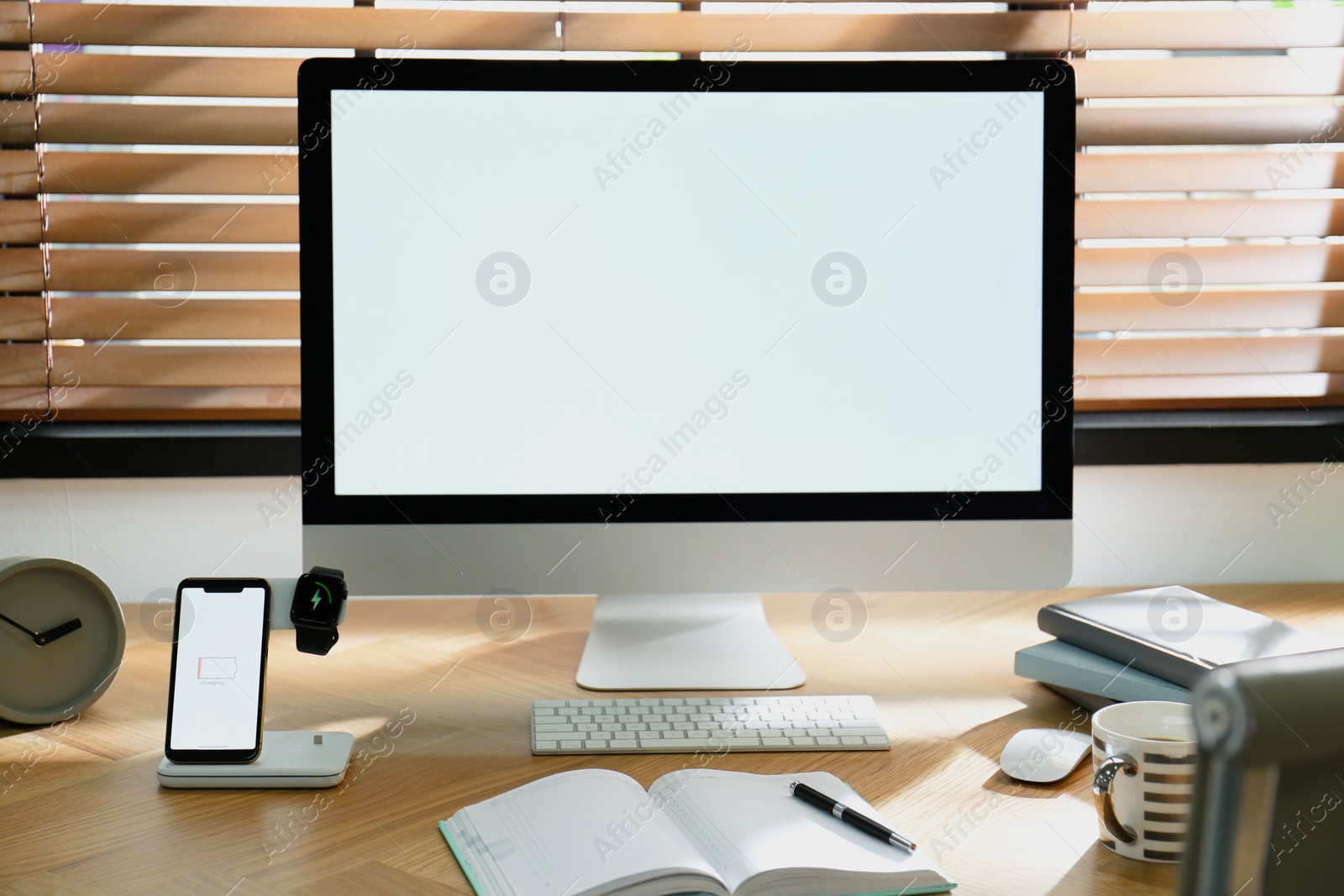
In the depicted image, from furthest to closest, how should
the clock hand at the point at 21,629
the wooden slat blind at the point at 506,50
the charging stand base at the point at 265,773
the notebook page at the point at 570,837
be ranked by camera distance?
the wooden slat blind at the point at 506,50 → the clock hand at the point at 21,629 → the charging stand base at the point at 265,773 → the notebook page at the point at 570,837

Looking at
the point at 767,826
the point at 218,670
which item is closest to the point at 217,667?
the point at 218,670

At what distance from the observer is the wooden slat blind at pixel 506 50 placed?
1189mm

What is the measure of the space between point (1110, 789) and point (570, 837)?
0.34m

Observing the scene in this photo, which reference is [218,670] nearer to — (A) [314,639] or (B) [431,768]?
(A) [314,639]

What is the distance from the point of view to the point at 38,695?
2.67ft

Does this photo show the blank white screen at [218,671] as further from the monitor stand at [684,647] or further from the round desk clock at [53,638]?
the monitor stand at [684,647]


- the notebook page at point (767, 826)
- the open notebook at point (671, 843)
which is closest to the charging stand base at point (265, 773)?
the open notebook at point (671, 843)

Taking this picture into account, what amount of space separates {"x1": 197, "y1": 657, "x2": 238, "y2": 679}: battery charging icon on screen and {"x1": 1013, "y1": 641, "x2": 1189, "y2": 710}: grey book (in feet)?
2.18

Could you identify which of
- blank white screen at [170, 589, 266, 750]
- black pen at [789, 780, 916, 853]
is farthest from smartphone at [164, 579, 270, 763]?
black pen at [789, 780, 916, 853]

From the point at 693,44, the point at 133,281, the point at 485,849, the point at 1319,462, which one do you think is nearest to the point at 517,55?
the point at 693,44

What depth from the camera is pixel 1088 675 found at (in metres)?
0.82

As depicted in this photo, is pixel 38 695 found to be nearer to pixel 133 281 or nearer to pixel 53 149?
pixel 133 281

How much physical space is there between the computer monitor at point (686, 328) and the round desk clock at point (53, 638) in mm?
188

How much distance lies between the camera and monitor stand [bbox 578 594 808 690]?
0.88m
